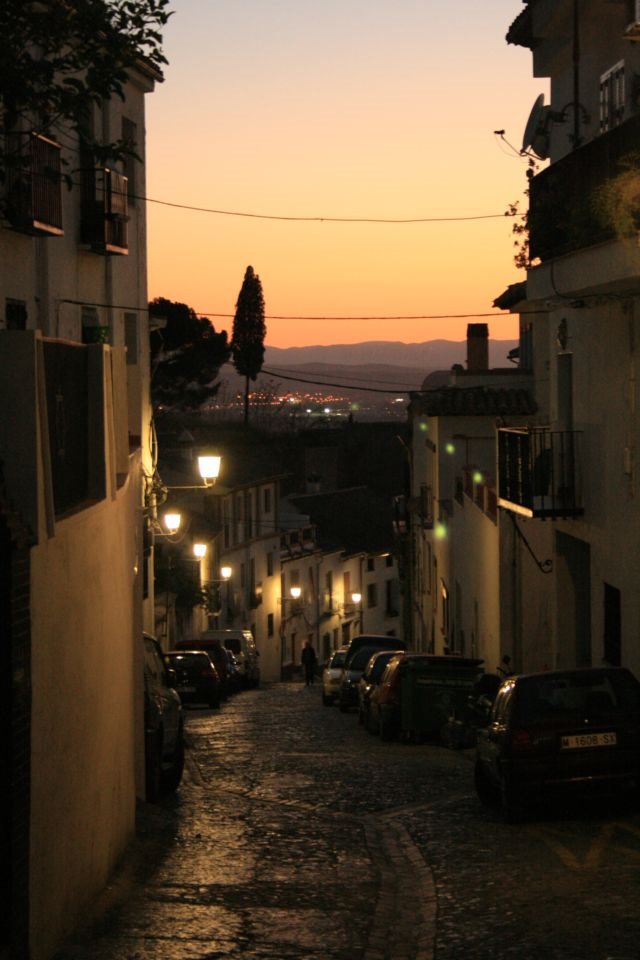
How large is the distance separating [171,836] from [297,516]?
63.0 m

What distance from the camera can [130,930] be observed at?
9.71 meters

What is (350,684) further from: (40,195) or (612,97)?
(612,97)

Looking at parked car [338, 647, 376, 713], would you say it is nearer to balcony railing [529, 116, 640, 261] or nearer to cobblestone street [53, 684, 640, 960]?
cobblestone street [53, 684, 640, 960]

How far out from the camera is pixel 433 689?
24250 millimetres

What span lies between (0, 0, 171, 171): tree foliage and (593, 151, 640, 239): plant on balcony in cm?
556

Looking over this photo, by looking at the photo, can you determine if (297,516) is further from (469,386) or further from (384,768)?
(384,768)

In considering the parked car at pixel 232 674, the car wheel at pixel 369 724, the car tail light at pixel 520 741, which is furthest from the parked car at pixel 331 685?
the car tail light at pixel 520 741

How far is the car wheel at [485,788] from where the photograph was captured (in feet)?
51.9

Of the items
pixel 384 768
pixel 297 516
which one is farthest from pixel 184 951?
pixel 297 516

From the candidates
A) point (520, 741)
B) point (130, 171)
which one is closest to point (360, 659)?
point (130, 171)

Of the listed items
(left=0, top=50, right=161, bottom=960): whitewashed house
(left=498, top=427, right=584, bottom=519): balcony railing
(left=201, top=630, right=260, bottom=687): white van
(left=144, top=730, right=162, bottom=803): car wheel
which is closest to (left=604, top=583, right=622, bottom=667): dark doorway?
(left=498, top=427, right=584, bottom=519): balcony railing

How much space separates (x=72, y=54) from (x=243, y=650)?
1512 inches

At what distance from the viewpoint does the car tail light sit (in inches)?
567

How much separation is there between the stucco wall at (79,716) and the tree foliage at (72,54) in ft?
10.9
